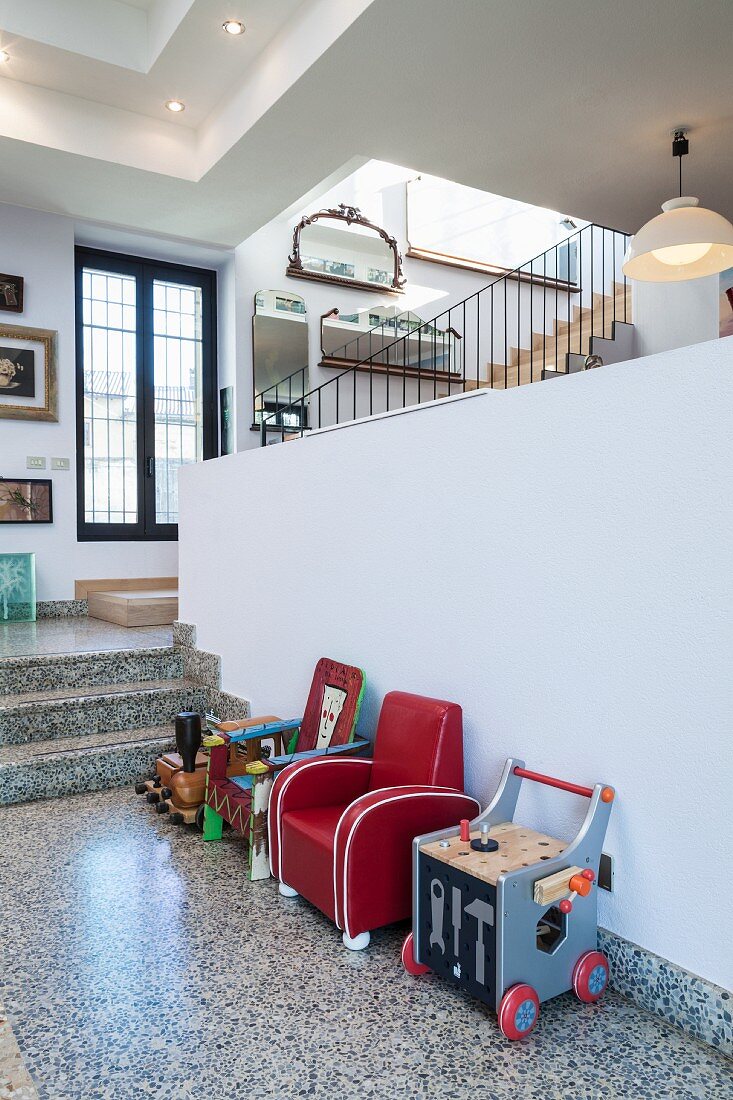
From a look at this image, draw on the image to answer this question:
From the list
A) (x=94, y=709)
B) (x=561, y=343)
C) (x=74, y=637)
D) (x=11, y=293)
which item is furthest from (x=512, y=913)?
(x=561, y=343)

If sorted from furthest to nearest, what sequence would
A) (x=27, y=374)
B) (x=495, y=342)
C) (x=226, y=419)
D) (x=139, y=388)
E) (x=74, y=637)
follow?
(x=495, y=342) < (x=226, y=419) < (x=139, y=388) < (x=27, y=374) < (x=74, y=637)

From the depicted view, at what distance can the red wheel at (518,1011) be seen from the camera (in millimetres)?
1896

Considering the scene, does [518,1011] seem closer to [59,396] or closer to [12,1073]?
[12,1073]

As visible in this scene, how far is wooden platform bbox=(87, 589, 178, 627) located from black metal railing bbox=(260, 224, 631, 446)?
184 cm

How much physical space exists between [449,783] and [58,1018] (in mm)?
1297

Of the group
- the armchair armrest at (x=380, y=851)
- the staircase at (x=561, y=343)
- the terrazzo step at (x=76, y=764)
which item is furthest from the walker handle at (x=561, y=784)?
the staircase at (x=561, y=343)

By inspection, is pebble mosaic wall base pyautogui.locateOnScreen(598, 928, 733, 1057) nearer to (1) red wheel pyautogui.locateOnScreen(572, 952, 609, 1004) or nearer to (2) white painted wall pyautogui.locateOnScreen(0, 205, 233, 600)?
(1) red wheel pyautogui.locateOnScreen(572, 952, 609, 1004)

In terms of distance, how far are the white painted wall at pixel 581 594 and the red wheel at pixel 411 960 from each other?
526 mm

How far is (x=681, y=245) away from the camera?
377cm

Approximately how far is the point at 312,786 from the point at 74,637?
314 cm

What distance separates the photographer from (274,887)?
286 cm

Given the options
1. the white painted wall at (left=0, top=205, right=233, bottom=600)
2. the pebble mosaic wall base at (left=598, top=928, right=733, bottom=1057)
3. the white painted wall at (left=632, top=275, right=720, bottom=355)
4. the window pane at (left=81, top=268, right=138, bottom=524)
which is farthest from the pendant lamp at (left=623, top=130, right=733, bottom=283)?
the window pane at (left=81, top=268, right=138, bottom=524)

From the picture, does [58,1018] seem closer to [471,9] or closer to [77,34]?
[471,9]

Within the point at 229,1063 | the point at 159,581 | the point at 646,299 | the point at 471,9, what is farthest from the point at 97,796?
the point at 646,299
